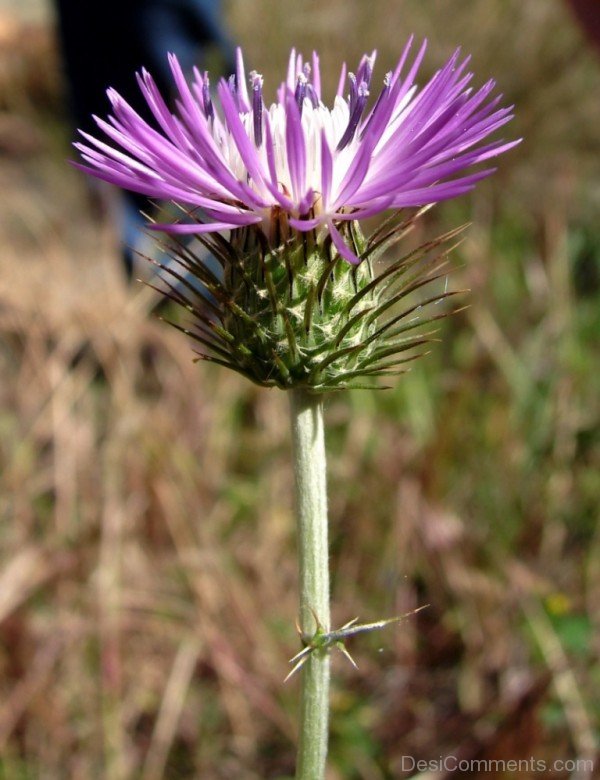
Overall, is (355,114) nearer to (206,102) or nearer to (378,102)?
(378,102)

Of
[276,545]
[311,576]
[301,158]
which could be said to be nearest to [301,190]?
[301,158]

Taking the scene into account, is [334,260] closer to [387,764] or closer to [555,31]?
[387,764]

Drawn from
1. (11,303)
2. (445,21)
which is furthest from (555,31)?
(11,303)

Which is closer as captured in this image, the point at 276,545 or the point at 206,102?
the point at 206,102

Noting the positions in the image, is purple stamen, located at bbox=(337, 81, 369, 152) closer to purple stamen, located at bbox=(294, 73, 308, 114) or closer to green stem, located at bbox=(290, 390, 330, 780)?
purple stamen, located at bbox=(294, 73, 308, 114)

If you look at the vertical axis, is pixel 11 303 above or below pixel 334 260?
above

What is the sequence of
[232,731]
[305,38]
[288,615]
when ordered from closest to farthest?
[232,731] < [288,615] < [305,38]

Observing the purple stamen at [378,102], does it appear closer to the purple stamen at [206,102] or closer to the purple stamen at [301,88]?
the purple stamen at [301,88]

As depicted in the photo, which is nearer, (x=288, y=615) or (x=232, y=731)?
(x=232, y=731)
